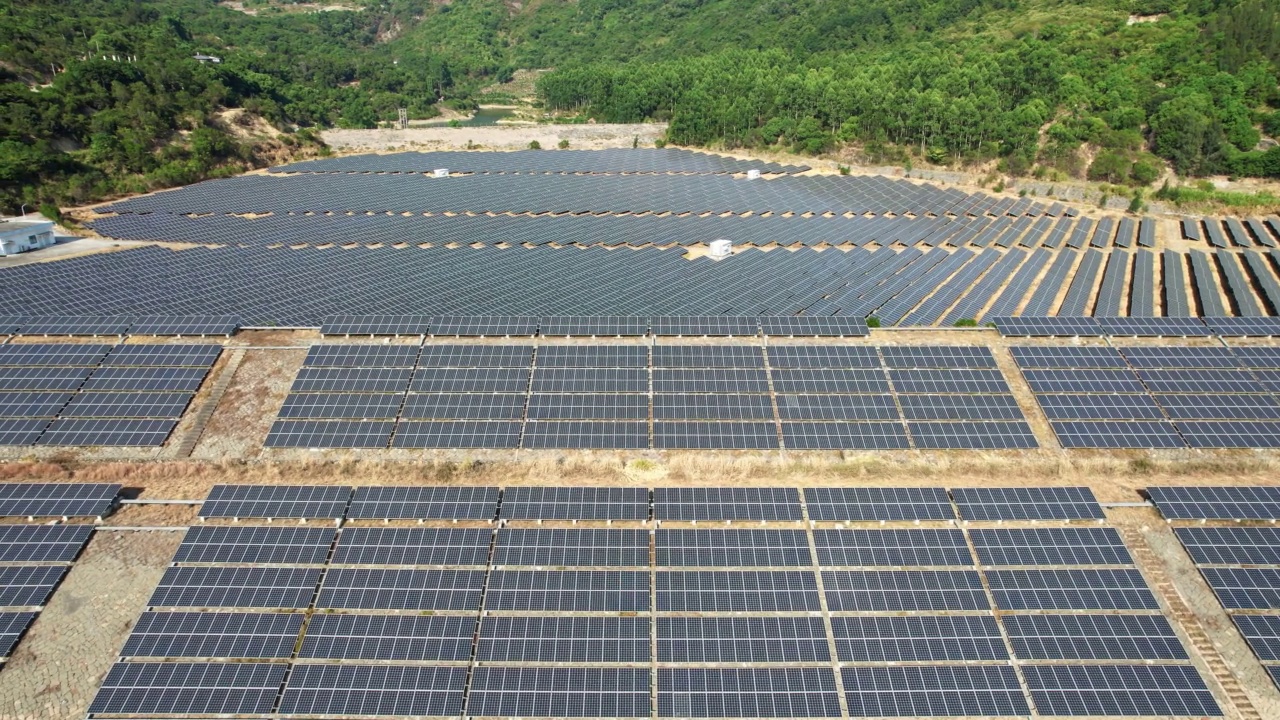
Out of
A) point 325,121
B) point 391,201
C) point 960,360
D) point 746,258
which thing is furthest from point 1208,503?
point 325,121

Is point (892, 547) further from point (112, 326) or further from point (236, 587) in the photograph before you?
point (112, 326)

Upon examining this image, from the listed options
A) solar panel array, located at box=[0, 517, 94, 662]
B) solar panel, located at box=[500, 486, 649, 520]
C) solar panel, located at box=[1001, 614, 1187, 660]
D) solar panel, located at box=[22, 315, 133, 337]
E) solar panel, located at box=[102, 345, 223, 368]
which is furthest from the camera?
solar panel, located at box=[22, 315, 133, 337]

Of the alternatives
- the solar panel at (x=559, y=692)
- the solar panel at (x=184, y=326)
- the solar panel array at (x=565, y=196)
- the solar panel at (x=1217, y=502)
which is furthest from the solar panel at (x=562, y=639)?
the solar panel array at (x=565, y=196)

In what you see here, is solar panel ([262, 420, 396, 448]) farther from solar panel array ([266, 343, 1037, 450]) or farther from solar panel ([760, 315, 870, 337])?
Answer: solar panel ([760, 315, 870, 337])

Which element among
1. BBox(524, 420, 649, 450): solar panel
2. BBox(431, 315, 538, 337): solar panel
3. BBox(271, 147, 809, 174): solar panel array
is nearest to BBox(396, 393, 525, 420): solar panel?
BBox(524, 420, 649, 450): solar panel

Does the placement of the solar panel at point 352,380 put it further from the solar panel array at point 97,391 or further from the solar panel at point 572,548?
Answer: the solar panel at point 572,548

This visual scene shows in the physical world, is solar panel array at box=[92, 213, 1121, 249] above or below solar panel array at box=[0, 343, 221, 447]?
below

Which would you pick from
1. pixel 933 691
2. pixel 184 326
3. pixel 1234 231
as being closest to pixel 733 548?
pixel 933 691
